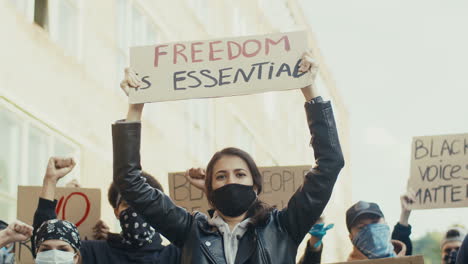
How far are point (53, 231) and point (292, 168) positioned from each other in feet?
8.07

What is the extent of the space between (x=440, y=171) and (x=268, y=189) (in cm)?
153

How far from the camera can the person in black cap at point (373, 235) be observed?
6988 mm

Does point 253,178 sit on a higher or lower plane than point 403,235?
higher

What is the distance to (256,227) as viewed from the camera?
511cm

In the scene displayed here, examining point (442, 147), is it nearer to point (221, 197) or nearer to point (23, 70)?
point (221, 197)

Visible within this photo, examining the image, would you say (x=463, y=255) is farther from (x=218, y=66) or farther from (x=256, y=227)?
(x=218, y=66)

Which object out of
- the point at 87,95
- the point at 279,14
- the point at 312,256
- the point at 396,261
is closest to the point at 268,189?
the point at 312,256

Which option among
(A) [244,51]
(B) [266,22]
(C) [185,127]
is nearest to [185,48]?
(A) [244,51]

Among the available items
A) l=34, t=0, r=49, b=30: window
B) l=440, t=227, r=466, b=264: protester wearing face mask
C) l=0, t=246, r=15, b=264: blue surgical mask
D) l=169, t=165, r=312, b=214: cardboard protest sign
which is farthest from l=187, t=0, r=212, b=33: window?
l=0, t=246, r=15, b=264: blue surgical mask

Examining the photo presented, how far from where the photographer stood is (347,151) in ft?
141

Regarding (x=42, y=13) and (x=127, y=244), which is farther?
(x=42, y=13)

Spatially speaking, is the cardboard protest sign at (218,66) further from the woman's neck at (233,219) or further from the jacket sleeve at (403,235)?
the jacket sleeve at (403,235)

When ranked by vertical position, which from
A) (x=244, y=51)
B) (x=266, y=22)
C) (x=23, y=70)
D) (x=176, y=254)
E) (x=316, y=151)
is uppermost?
(x=266, y=22)

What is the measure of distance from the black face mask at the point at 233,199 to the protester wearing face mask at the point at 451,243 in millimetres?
2874
